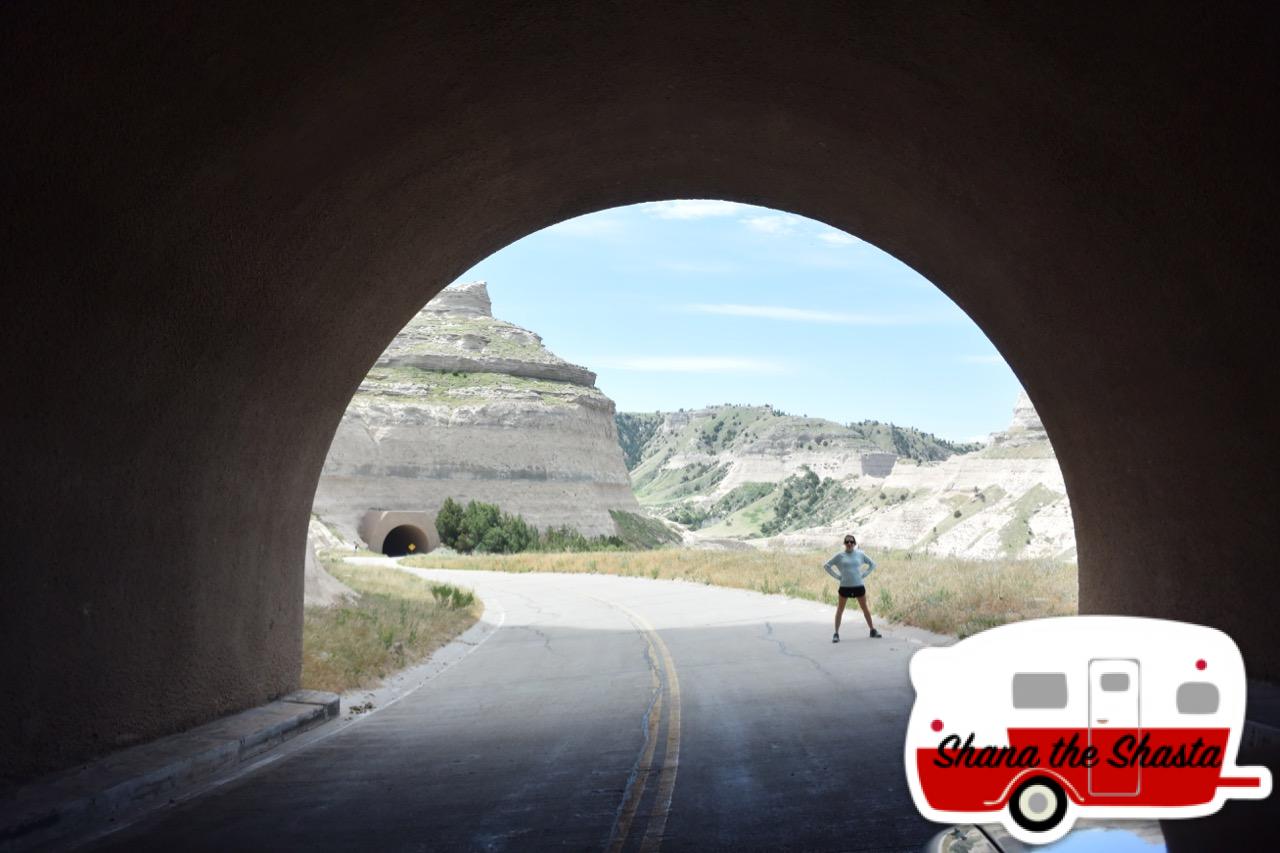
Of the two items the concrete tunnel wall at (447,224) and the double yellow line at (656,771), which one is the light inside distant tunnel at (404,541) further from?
the concrete tunnel wall at (447,224)

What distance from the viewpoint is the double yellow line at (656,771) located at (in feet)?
22.1

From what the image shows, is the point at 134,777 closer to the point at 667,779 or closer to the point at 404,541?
the point at 667,779

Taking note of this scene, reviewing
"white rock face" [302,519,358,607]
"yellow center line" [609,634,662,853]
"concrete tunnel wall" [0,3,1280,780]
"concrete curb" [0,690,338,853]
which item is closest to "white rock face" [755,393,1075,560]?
"white rock face" [302,519,358,607]

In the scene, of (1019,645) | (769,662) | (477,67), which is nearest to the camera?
(1019,645)

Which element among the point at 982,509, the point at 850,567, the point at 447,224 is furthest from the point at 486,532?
the point at 447,224

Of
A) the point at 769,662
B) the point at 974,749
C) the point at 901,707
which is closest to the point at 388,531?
the point at 769,662

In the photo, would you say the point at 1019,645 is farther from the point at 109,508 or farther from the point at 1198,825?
the point at 109,508

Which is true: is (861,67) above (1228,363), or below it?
above

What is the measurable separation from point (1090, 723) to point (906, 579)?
962 inches

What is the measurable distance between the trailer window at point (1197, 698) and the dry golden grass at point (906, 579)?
521 inches

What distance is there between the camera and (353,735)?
11.0m

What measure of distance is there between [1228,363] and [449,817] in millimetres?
6326

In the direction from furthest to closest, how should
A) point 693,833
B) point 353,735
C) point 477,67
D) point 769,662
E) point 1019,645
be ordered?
point 769,662
point 353,735
point 477,67
point 693,833
point 1019,645

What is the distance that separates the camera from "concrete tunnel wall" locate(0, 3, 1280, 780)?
6887mm
